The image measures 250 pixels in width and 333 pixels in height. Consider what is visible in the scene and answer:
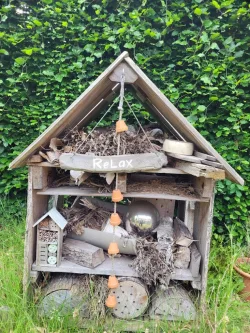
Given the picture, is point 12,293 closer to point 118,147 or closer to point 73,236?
point 73,236

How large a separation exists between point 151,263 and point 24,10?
369 cm

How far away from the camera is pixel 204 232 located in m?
2.30

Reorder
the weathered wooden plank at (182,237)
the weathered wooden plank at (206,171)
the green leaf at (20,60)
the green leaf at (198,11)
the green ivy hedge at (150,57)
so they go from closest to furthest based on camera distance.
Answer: the weathered wooden plank at (206,171) < the weathered wooden plank at (182,237) < the green leaf at (198,11) < the green ivy hedge at (150,57) < the green leaf at (20,60)

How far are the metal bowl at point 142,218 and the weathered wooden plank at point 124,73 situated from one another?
1128 mm

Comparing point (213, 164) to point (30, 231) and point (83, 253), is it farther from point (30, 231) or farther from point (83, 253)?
point (30, 231)

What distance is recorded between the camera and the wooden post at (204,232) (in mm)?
2197

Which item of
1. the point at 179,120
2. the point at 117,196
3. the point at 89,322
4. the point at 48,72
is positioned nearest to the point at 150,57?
the point at 48,72

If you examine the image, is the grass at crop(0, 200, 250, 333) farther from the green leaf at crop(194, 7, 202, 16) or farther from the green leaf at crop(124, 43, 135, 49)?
the green leaf at crop(194, 7, 202, 16)

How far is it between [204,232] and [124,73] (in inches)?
57.8

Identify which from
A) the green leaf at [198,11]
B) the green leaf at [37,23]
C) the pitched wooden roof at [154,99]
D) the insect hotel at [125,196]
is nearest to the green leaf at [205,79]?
the green leaf at [198,11]

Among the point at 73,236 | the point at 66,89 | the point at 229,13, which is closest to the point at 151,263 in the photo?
the point at 73,236

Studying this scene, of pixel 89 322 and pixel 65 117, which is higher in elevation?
pixel 65 117

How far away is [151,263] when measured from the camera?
2201 mm

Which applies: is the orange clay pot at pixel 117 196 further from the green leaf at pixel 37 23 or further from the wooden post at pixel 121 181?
the green leaf at pixel 37 23
